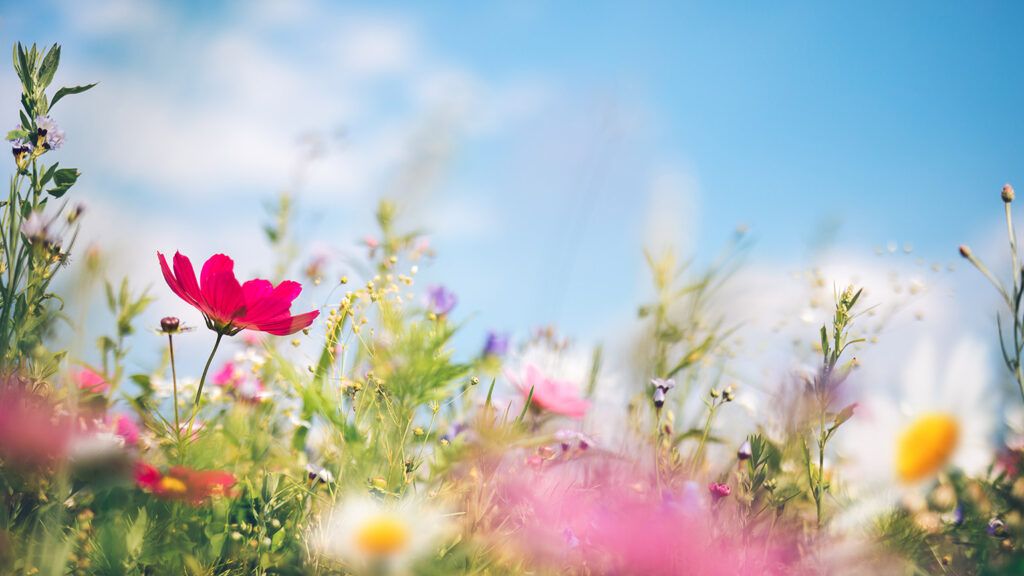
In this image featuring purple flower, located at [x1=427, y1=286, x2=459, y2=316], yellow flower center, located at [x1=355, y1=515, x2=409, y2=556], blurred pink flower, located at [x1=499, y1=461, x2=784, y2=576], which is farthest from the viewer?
purple flower, located at [x1=427, y1=286, x2=459, y2=316]

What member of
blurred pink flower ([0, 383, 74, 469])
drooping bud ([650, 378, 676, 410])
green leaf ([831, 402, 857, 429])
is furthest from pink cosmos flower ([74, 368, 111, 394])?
green leaf ([831, 402, 857, 429])

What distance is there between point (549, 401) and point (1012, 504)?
1.94ft

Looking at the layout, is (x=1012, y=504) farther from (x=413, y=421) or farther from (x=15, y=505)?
(x=15, y=505)

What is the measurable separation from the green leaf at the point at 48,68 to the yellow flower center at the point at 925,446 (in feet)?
3.99

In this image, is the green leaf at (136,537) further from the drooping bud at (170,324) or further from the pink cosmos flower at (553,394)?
the pink cosmos flower at (553,394)

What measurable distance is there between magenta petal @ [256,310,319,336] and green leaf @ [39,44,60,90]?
1.20 ft

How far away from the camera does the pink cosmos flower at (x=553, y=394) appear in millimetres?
1059

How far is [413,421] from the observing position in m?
0.87

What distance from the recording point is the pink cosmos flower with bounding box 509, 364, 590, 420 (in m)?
1.06

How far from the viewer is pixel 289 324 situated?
2.70 feet

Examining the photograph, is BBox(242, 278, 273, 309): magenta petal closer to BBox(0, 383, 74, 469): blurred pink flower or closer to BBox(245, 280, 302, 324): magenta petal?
BBox(245, 280, 302, 324): magenta petal

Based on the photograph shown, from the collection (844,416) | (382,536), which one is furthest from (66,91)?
(844,416)

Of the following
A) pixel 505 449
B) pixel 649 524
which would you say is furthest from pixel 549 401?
pixel 649 524

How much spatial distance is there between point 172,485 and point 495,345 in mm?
725
